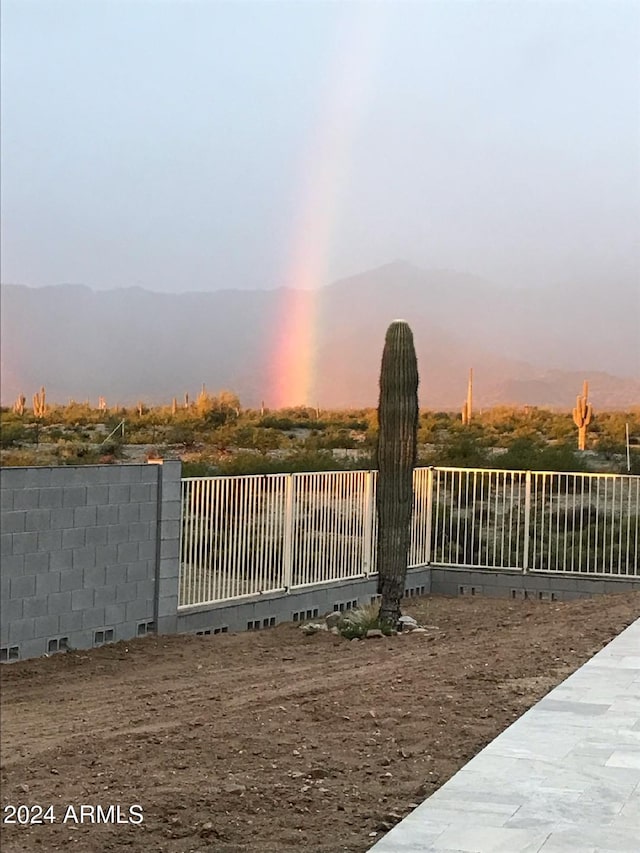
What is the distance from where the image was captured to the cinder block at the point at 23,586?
962 centimetres

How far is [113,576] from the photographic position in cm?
1092

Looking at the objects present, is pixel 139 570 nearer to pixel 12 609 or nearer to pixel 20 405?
pixel 12 609

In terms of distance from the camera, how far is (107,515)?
428 inches

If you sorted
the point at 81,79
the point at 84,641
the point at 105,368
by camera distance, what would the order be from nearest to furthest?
the point at 84,641, the point at 81,79, the point at 105,368

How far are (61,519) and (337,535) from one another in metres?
5.21

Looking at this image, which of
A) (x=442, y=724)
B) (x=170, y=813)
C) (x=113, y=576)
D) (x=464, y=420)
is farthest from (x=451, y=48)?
(x=464, y=420)

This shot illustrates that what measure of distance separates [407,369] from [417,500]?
4.55 meters

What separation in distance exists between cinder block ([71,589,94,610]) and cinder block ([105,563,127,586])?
29 centimetres

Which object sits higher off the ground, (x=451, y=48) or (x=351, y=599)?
(x=451, y=48)

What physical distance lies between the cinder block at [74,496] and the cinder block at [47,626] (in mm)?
1093

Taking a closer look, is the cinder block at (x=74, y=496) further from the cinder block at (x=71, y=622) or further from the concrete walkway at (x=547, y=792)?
the concrete walkway at (x=547, y=792)

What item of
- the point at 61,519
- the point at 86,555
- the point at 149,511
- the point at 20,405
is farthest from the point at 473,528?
the point at 20,405

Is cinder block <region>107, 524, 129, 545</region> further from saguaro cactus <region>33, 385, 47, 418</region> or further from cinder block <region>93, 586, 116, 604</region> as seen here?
saguaro cactus <region>33, 385, 47, 418</region>

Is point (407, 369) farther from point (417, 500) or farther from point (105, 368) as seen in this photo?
point (105, 368)
